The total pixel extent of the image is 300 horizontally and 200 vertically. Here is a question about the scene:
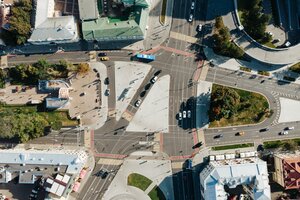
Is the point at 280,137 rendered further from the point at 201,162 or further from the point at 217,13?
the point at 217,13

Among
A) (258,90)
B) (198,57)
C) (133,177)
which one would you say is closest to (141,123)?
(133,177)

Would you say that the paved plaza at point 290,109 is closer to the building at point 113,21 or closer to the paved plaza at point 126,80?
the paved plaza at point 126,80

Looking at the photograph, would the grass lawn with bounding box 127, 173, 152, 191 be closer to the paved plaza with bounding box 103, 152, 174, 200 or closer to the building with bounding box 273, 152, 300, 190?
the paved plaza with bounding box 103, 152, 174, 200

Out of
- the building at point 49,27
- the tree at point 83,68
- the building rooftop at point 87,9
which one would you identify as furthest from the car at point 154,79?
the building at point 49,27

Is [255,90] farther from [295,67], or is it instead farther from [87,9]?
[87,9]

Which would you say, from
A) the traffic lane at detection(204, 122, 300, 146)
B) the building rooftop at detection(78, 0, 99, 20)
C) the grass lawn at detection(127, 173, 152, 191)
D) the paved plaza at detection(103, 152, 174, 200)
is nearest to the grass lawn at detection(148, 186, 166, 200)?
the paved plaza at detection(103, 152, 174, 200)
